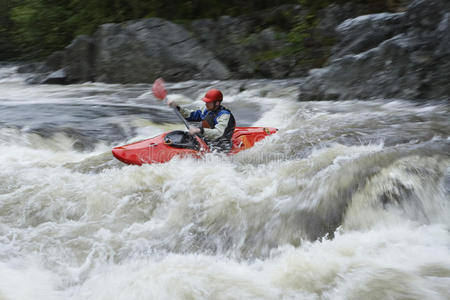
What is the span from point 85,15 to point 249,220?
12.6 m

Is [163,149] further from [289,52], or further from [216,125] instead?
[289,52]

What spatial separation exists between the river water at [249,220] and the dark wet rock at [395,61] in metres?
1.37

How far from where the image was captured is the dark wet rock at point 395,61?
6.38m

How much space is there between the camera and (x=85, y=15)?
13867 millimetres

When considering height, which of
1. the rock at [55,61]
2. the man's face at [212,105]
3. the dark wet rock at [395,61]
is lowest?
the rock at [55,61]

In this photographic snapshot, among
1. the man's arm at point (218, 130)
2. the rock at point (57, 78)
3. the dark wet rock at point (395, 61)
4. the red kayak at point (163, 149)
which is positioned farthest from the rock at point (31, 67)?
the man's arm at point (218, 130)

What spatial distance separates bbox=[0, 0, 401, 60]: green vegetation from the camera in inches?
416

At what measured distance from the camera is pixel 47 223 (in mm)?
3539

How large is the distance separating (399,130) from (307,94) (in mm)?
3247

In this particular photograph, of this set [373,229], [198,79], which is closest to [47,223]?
[373,229]

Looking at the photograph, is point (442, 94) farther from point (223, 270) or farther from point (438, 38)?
point (223, 270)

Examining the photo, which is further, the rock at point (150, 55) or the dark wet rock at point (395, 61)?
the rock at point (150, 55)

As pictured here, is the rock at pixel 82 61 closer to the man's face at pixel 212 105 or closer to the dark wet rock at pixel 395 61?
the dark wet rock at pixel 395 61

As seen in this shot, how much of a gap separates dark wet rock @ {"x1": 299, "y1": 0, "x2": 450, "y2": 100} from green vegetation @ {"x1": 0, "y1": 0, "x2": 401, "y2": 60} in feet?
7.73
